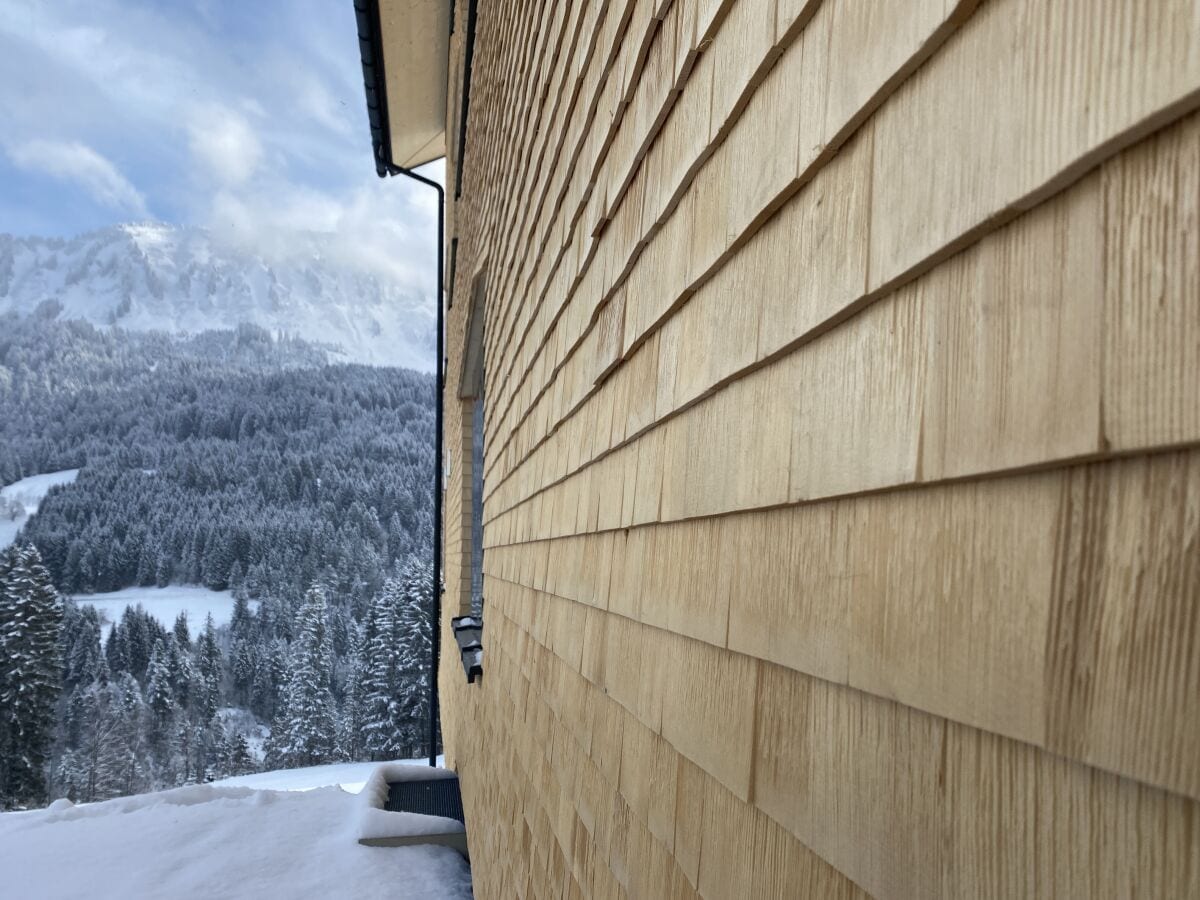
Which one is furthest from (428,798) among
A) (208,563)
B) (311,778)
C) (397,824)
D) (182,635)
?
(208,563)

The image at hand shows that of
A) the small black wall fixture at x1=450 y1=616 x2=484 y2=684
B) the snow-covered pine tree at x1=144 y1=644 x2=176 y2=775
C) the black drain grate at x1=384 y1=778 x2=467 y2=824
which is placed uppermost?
the small black wall fixture at x1=450 y1=616 x2=484 y2=684

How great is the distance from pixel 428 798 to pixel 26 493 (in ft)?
331

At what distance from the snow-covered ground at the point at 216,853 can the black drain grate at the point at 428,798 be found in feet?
1.15

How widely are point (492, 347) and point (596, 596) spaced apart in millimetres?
3416

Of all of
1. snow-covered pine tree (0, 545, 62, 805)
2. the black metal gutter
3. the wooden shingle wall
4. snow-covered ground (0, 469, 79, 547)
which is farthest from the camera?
snow-covered ground (0, 469, 79, 547)

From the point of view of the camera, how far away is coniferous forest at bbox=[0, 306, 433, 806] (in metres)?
43.7

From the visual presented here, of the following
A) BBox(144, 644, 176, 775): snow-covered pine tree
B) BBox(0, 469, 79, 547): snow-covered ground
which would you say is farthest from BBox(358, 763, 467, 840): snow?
BBox(0, 469, 79, 547): snow-covered ground

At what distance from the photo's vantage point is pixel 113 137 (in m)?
174

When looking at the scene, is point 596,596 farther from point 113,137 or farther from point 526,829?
point 113,137

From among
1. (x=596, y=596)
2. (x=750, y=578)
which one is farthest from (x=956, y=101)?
(x=596, y=596)

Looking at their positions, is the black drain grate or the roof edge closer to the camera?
the black drain grate

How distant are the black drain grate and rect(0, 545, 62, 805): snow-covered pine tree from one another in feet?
118

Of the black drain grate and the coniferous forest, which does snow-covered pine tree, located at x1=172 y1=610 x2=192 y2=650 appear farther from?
the black drain grate

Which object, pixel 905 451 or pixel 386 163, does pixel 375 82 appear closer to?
pixel 386 163
